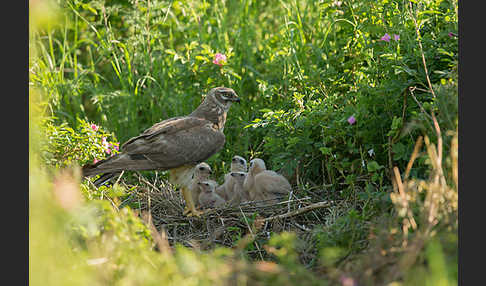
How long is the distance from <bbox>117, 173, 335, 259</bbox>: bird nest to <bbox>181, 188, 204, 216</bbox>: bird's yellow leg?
0.05 meters

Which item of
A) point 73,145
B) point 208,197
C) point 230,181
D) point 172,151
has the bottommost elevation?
point 208,197

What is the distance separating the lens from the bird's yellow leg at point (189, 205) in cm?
502

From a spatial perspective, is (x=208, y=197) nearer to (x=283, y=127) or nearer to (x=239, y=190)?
(x=239, y=190)

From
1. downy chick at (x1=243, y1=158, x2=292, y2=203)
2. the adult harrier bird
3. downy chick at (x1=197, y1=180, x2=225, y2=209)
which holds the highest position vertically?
the adult harrier bird

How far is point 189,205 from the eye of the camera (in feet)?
16.8

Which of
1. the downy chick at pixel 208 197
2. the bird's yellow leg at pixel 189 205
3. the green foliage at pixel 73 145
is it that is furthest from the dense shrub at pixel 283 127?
the downy chick at pixel 208 197

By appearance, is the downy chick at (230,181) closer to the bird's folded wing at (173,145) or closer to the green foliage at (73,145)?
the bird's folded wing at (173,145)

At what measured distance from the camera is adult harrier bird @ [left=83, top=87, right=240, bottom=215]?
495 cm

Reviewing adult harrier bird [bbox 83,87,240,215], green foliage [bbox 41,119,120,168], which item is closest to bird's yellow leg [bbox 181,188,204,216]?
adult harrier bird [bbox 83,87,240,215]

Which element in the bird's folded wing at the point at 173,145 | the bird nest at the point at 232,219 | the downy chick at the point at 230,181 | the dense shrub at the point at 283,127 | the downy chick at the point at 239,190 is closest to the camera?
the dense shrub at the point at 283,127

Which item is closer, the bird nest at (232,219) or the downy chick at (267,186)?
the bird nest at (232,219)

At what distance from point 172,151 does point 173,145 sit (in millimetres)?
55

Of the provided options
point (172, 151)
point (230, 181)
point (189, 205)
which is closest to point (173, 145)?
point (172, 151)

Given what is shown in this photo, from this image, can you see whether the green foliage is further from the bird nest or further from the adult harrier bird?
the bird nest
